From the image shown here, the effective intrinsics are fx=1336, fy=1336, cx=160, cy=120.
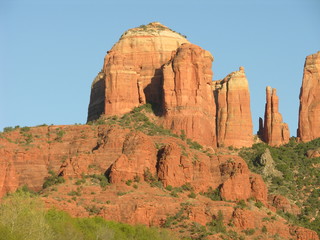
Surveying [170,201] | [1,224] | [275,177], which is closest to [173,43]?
[275,177]

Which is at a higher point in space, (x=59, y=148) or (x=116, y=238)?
(x=59, y=148)

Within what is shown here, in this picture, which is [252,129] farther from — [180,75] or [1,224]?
[1,224]

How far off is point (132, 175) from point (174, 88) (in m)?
22.4

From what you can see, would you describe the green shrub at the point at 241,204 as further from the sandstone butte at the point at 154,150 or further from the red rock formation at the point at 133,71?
the red rock formation at the point at 133,71

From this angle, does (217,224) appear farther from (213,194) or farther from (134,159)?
(134,159)

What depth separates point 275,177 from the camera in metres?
162

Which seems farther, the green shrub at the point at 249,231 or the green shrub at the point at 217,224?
the green shrub at the point at 249,231

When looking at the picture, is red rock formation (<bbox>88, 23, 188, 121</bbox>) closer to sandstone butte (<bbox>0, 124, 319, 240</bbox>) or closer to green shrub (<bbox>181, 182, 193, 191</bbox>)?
sandstone butte (<bbox>0, 124, 319, 240</bbox>)

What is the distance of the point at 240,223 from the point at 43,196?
20346mm

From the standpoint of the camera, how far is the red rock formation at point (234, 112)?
16975cm

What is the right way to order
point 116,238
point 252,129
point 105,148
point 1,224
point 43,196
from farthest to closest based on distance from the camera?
point 252,129 → point 105,148 → point 43,196 → point 116,238 → point 1,224

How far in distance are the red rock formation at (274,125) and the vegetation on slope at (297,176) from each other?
138 cm

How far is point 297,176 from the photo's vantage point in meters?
164

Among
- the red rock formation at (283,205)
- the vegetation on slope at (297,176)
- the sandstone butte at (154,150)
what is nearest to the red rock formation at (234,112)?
the sandstone butte at (154,150)
